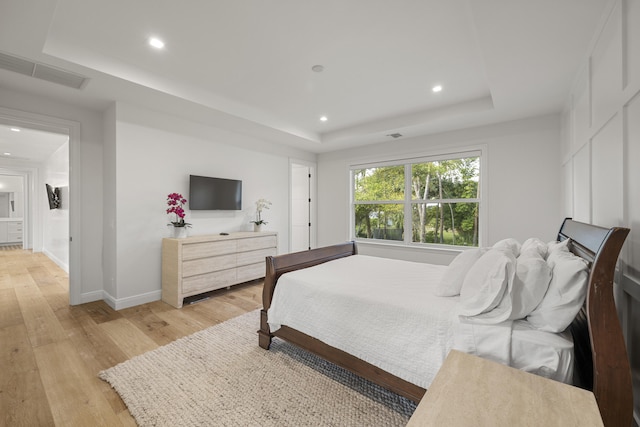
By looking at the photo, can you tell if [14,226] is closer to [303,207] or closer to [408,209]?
[303,207]

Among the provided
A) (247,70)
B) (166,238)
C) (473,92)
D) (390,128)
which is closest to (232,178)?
(166,238)

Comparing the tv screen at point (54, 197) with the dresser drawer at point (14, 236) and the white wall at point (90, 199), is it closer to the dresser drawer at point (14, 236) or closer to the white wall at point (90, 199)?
the white wall at point (90, 199)

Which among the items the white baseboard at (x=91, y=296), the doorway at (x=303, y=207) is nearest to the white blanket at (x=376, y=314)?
the white baseboard at (x=91, y=296)

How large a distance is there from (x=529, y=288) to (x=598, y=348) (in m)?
0.36

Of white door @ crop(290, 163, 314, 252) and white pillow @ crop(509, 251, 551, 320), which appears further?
white door @ crop(290, 163, 314, 252)

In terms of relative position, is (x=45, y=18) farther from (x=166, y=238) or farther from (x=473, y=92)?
(x=473, y=92)

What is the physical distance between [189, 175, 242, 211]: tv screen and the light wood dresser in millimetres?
511

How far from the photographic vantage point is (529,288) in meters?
1.38

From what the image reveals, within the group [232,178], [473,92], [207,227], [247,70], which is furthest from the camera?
[232,178]

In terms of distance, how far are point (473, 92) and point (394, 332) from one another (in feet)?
10.0

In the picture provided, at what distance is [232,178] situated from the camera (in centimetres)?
437

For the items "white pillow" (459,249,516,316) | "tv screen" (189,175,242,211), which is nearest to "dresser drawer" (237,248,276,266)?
"tv screen" (189,175,242,211)

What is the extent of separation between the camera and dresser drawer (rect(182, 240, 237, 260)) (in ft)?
11.0

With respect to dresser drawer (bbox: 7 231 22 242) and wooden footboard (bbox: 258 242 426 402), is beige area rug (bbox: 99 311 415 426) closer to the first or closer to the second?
wooden footboard (bbox: 258 242 426 402)
